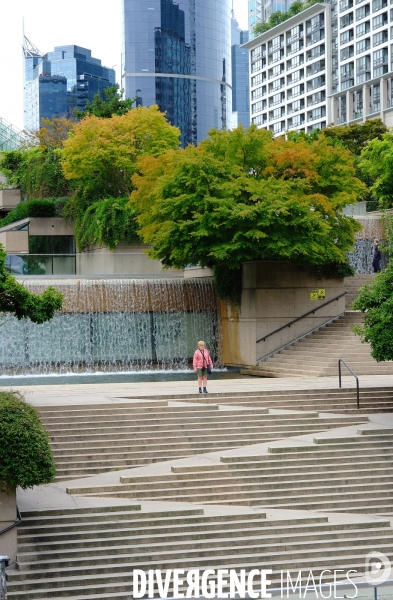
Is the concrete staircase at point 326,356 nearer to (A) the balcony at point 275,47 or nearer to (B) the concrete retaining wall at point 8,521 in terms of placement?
(B) the concrete retaining wall at point 8,521

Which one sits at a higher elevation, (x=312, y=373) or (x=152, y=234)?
(x=152, y=234)

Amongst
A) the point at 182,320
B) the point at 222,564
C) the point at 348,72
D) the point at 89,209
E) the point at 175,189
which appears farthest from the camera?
the point at 348,72

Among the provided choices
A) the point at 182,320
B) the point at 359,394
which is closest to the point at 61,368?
the point at 182,320

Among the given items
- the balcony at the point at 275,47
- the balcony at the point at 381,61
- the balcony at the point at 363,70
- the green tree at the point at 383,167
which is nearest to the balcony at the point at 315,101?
the balcony at the point at 363,70

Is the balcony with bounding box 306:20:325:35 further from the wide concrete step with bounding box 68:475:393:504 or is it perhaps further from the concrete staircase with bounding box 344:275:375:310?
the wide concrete step with bounding box 68:475:393:504

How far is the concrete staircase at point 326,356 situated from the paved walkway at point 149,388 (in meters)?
1.53

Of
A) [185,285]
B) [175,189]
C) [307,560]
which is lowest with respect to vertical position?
[307,560]

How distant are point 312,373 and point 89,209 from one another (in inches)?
848

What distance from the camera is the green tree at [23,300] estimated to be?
1970 centimetres

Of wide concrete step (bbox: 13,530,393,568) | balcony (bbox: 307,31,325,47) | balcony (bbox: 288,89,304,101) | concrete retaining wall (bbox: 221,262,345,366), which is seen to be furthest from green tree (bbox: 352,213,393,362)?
balcony (bbox: 288,89,304,101)

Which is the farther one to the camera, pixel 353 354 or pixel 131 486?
pixel 353 354

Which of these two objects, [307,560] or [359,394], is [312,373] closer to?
[359,394]

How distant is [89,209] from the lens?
5009 centimetres

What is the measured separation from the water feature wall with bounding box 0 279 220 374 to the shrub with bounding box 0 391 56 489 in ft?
71.4
